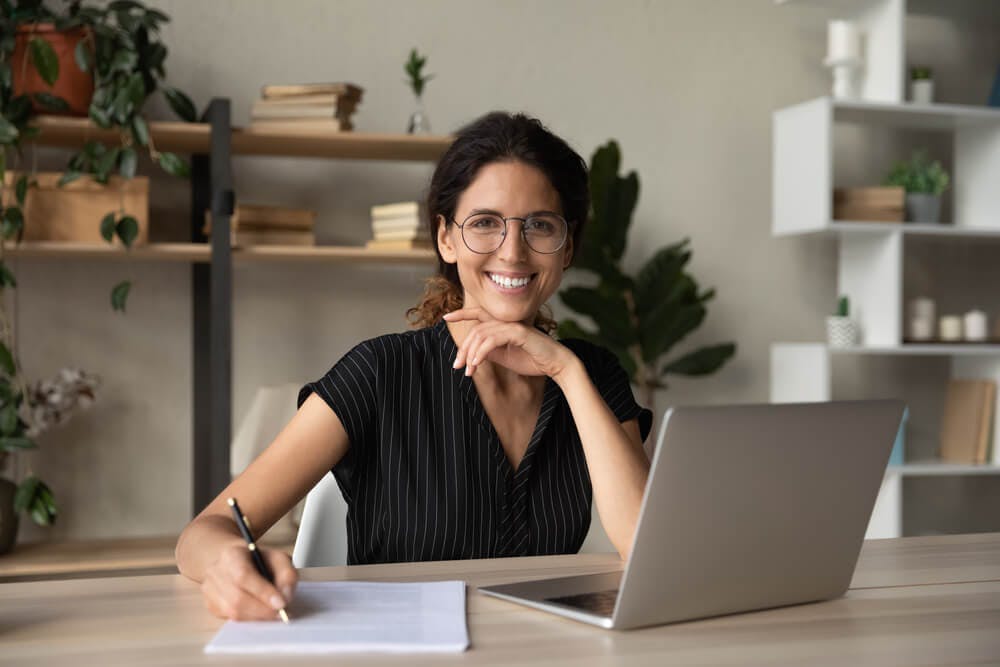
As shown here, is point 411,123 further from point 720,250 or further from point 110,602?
point 110,602

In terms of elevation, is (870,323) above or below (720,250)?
below

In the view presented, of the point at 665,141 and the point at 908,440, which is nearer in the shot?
the point at 665,141

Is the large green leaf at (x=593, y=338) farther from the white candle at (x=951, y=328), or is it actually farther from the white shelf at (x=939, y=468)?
the white candle at (x=951, y=328)

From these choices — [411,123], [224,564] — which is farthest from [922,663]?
[411,123]

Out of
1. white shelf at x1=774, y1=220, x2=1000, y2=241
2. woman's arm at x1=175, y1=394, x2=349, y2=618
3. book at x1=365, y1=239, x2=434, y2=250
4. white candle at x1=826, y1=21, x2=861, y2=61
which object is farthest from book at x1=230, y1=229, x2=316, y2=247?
white candle at x1=826, y1=21, x2=861, y2=61

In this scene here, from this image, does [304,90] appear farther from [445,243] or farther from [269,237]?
[445,243]

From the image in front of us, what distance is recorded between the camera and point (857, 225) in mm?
3512

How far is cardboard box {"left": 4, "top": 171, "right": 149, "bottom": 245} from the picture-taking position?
2.85 m

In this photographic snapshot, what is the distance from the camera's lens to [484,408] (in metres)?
1.69

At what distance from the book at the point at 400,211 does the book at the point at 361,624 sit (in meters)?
2.00

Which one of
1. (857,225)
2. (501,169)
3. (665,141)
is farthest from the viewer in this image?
(665,141)

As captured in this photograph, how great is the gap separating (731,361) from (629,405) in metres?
2.16

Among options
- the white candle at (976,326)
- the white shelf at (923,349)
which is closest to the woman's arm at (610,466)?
the white shelf at (923,349)

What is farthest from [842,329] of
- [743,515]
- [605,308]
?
[743,515]
